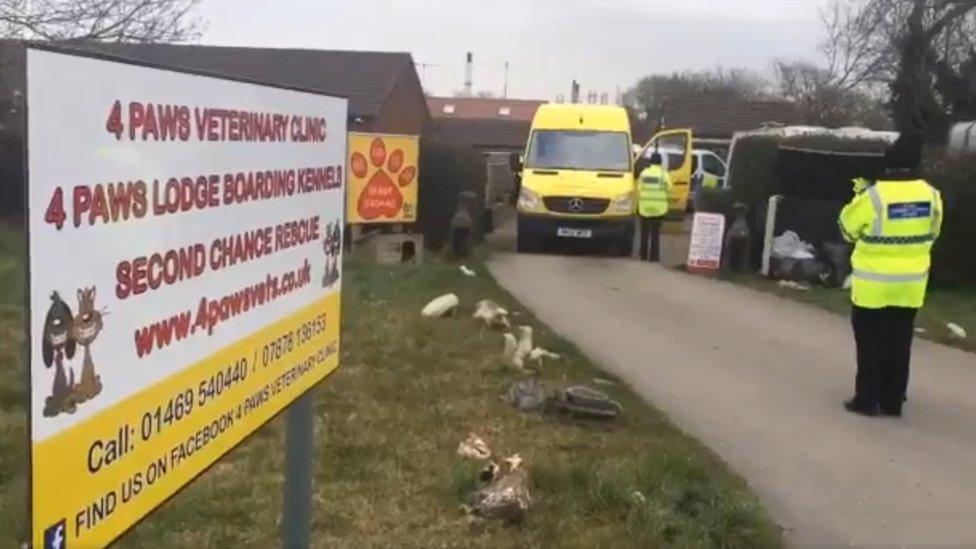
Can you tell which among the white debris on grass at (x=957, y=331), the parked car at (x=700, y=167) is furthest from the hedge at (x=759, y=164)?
the parked car at (x=700, y=167)

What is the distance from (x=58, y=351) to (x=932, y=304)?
13.1 meters

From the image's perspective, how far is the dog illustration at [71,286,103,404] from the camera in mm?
2221

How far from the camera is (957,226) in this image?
1489cm

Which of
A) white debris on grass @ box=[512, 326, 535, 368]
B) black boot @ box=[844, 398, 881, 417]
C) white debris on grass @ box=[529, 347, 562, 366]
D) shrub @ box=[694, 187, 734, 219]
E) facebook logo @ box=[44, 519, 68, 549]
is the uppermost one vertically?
facebook logo @ box=[44, 519, 68, 549]

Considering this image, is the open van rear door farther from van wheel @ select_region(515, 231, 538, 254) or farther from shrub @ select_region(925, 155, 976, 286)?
shrub @ select_region(925, 155, 976, 286)

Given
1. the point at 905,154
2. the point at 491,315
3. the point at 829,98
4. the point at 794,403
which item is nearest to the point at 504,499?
the point at 794,403

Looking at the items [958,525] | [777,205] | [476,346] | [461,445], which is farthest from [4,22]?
[958,525]

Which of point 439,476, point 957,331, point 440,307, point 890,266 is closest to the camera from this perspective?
point 439,476

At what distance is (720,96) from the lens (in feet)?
234

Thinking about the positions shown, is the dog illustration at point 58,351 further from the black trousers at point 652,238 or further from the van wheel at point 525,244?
the van wheel at point 525,244

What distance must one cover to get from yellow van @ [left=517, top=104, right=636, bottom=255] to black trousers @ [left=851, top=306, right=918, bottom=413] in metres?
11.4

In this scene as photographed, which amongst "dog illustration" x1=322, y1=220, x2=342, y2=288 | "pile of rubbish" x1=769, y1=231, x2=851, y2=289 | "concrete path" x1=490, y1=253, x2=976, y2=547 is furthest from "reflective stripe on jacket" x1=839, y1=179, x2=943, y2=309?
"pile of rubbish" x1=769, y1=231, x2=851, y2=289

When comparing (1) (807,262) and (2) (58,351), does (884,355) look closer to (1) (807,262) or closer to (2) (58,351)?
(2) (58,351)

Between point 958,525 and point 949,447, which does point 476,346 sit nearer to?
point 949,447
